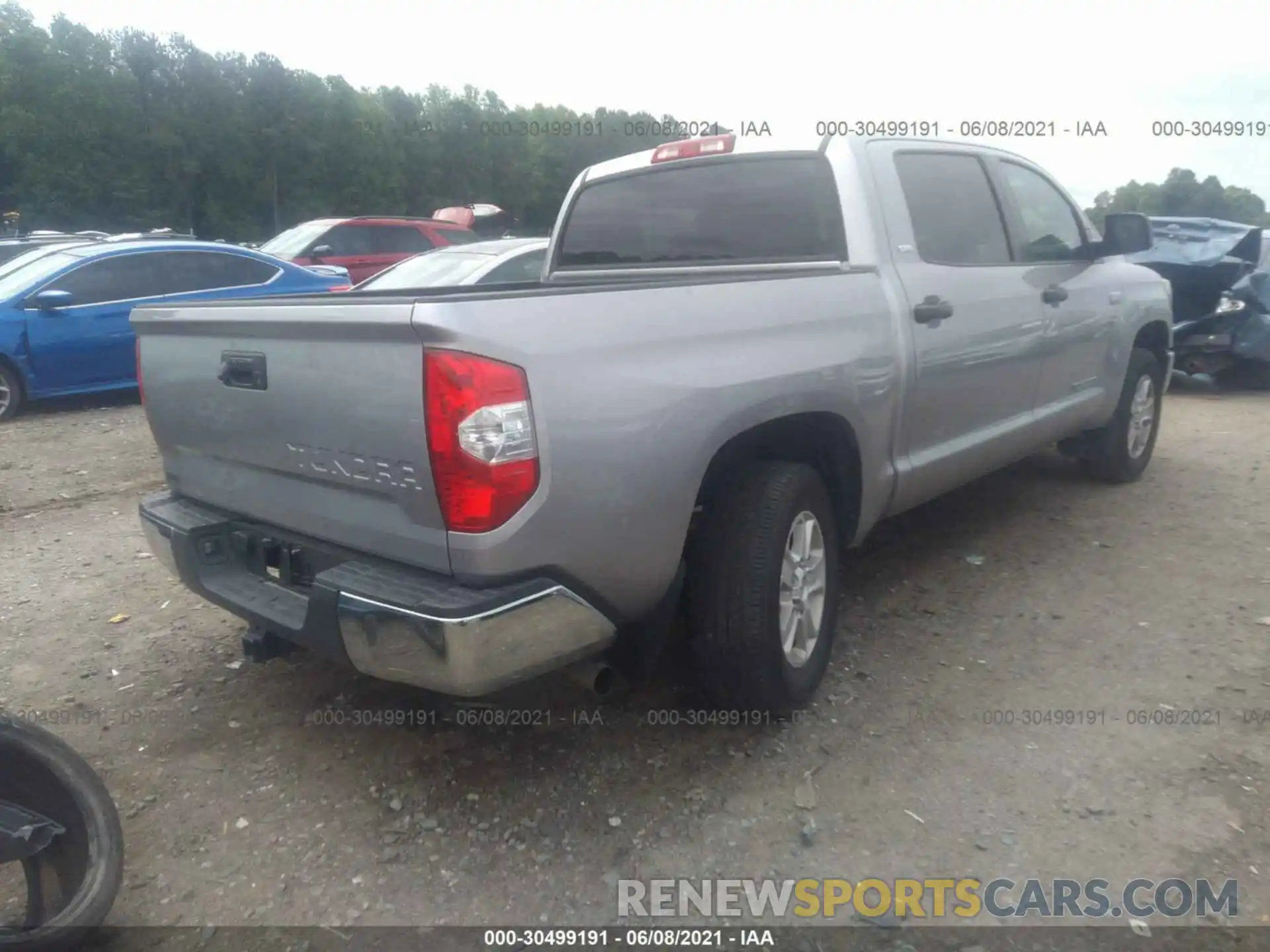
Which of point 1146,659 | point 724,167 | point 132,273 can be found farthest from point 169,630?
point 132,273

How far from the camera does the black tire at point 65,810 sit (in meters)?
2.40

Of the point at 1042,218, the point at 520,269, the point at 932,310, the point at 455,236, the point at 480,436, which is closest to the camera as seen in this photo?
the point at 480,436

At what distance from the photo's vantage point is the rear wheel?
8328mm

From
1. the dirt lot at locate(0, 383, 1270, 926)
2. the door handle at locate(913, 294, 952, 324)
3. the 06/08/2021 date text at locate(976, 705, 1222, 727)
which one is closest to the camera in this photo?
the dirt lot at locate(0, 383, 1270, 926)

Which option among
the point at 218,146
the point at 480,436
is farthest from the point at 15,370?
the point at 218,146

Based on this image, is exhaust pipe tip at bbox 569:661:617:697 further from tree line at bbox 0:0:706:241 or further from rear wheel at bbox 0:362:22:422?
tree line at bbox 0:0:706:241

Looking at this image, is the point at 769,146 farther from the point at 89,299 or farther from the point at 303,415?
the point at 89,299

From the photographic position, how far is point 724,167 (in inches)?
157

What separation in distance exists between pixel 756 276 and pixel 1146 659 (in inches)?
80.5

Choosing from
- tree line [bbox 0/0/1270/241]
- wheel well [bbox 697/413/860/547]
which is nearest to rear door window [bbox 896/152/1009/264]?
wheel well [bbox 697/413/860/547]

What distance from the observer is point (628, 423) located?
254cm

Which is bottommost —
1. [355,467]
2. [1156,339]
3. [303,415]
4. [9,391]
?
[9,391]

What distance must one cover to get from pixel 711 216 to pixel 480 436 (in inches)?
80.6

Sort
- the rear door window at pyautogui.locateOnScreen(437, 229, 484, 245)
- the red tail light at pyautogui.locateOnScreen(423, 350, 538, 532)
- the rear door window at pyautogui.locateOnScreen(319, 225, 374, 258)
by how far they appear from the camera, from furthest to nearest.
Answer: the rear door window at pyautogui.locateOnScreen(437, 229, 484, 245) < the rear door window at pyautogui.locateOnScreen(319, 225, 374, 258) < the red tail light at pyautogui.locateOnScreen(423, 350, 538, 532)
